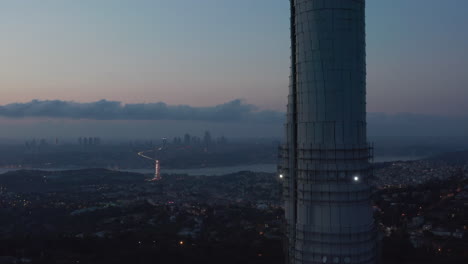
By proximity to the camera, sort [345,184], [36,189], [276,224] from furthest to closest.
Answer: [36,189] < [276,224] < [345,184]

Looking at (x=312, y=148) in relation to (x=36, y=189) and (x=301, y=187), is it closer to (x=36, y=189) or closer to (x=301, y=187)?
(x=301, y=187)

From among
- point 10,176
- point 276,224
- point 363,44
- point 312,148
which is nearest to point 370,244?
point 312,148

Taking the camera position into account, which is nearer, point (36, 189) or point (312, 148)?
point (312, 148)

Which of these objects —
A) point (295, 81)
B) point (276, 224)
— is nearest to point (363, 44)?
point (295, 81)

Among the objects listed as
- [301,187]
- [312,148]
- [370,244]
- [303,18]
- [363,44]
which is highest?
[303,18]

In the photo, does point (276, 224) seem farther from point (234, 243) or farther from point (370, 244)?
point (370, 244)

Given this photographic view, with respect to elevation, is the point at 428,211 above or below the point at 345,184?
below

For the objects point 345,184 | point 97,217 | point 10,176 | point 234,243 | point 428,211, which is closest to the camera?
point 345,184
